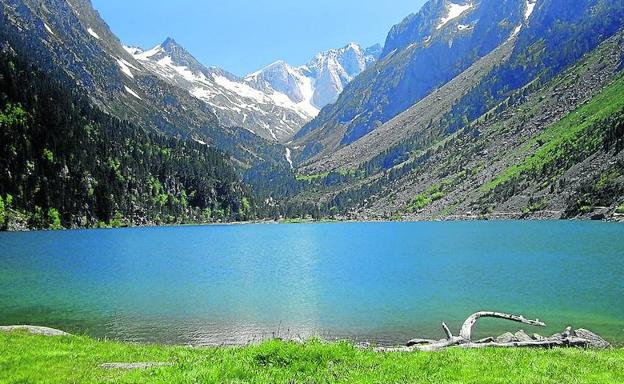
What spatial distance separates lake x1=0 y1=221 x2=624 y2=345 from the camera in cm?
4056

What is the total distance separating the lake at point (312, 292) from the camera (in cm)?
4056

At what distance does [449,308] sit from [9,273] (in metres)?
61.9

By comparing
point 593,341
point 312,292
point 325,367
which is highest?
point 325,367

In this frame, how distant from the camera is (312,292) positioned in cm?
5872

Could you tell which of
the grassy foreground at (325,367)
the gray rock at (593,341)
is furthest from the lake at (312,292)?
the grassy foreground at (325,367)

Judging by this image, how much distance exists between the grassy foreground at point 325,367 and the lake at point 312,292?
1569 centimetres

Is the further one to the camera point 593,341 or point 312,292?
point 312,292

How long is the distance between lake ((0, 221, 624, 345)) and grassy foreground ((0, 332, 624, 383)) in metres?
15.7

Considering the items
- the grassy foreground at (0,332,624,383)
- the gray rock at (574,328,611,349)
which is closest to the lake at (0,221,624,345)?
the gray rock at (574,328,611,349)

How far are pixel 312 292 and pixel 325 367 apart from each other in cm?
4110

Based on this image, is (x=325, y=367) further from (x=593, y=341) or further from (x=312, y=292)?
(x=312, y=292)

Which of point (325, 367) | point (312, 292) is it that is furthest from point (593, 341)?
point (312, 292)

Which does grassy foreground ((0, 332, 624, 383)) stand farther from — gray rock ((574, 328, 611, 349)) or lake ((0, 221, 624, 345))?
lake ((0, 221, 624, 345))

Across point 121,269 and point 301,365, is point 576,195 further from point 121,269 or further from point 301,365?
point 301,365
